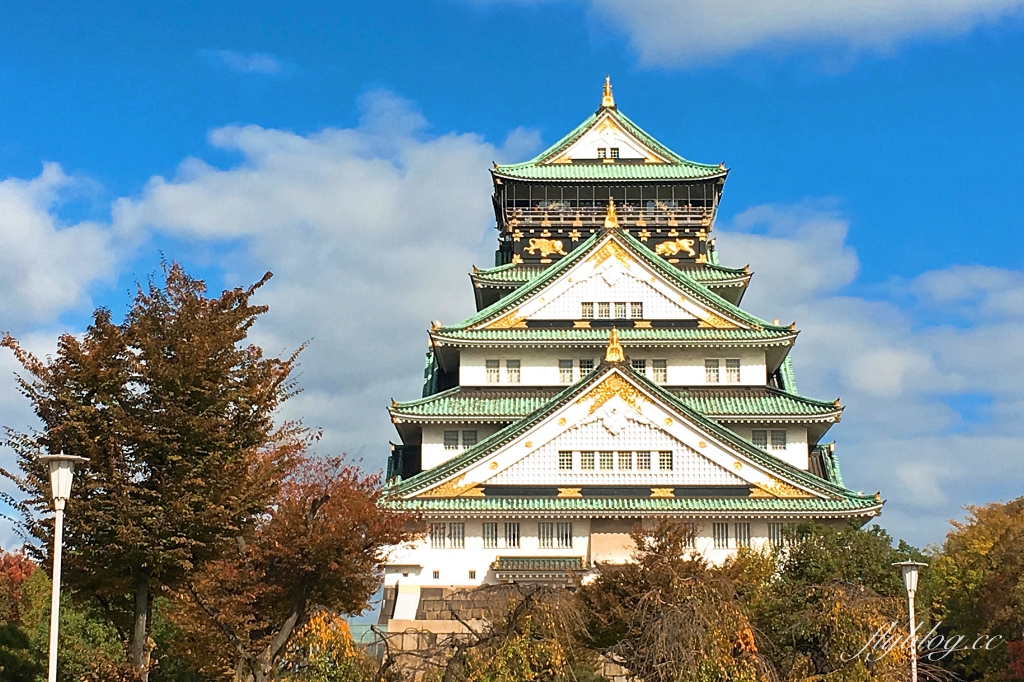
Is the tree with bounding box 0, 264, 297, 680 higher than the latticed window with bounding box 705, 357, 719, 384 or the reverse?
the reverse

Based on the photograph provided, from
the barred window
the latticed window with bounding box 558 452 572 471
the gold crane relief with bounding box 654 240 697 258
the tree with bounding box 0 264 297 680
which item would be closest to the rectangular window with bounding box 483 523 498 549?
the latticed window with bounding box 558 452 572 471

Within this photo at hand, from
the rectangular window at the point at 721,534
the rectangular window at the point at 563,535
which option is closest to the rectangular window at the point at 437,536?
the rectangular window at the point at 563,535

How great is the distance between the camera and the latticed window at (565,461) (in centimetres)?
4619

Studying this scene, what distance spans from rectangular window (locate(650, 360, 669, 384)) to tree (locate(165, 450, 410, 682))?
84.5 feet

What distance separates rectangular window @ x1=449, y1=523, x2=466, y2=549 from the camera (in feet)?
148

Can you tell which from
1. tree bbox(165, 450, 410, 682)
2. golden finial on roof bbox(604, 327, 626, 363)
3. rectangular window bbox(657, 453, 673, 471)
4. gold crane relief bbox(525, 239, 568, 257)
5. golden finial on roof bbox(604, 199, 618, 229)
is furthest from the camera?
gold crane relief bbox(525, 239, 568, 257)

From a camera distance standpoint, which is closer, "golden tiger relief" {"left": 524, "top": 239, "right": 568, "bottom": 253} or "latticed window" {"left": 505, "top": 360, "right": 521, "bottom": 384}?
"latticed window" {"left": 505, "top": 360, "right": 521, "bottom": 384}

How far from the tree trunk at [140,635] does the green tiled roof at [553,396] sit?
24.4m

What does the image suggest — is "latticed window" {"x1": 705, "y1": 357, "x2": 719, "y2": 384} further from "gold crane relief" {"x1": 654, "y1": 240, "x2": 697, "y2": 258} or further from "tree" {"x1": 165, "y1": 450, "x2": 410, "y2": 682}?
"tree" {"x1": 165, "y1": 450, "x2": 410, "y2": 682}

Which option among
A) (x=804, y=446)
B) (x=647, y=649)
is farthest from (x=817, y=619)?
(x=804, y=446)

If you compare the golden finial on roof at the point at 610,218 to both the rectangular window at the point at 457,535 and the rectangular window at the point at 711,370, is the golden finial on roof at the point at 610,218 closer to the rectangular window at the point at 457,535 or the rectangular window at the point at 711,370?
the rectangular window at the point at 711,370

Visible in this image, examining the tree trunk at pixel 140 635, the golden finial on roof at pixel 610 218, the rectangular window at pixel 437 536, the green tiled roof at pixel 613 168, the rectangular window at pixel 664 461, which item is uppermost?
the green tiled roof at pixel 613 168

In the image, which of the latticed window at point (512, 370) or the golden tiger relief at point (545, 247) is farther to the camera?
the golden tiger relief at point (545, 247)

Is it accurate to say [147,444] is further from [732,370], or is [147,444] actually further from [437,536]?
[732,370]
